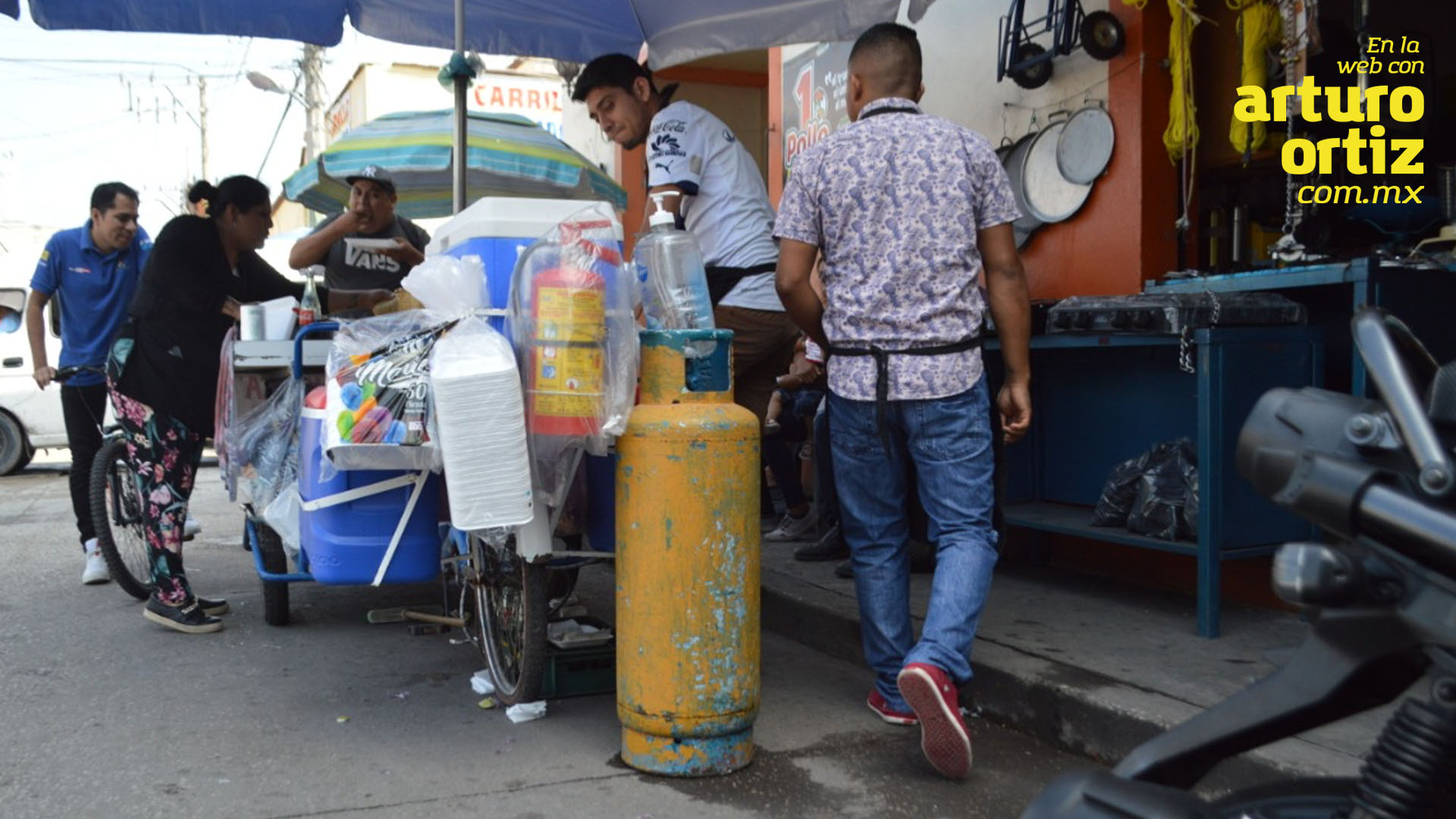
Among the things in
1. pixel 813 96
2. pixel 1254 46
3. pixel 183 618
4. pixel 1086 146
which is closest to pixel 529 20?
pixel 813 96

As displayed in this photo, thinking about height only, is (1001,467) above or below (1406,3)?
below

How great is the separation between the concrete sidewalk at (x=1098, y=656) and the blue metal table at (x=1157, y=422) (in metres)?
0.27

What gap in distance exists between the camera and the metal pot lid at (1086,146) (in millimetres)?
5320

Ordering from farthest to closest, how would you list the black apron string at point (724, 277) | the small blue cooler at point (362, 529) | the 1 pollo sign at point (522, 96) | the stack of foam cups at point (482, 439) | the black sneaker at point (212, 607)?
the 1 pollo sign at point (522, 96) → the black sneaker at point (212, 607) → the black apron string at point (724, 277) → the small blue cooler at point (362, 529) → the stack of foam cups at point (482, 439)

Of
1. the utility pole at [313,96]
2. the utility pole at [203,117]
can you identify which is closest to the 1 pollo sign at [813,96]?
the utility pole at [313,96]

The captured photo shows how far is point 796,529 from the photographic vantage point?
21.9 feet

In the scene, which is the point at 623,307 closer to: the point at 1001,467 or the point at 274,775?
the point at 1001,467

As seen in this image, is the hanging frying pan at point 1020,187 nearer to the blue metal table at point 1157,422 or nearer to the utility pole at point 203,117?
the blue metal table at point 1157,422

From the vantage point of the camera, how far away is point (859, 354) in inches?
140

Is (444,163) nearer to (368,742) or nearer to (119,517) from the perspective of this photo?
(119,517)

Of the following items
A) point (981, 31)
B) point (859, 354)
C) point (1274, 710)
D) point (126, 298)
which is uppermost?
point (981, 31)

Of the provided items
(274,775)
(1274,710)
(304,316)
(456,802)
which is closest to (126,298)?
(304,316)

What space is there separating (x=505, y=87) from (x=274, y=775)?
61.4 feet

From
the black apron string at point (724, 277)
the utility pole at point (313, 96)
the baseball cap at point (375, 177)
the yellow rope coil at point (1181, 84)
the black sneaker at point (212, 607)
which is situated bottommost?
the black sneaker at point (212, 607)
